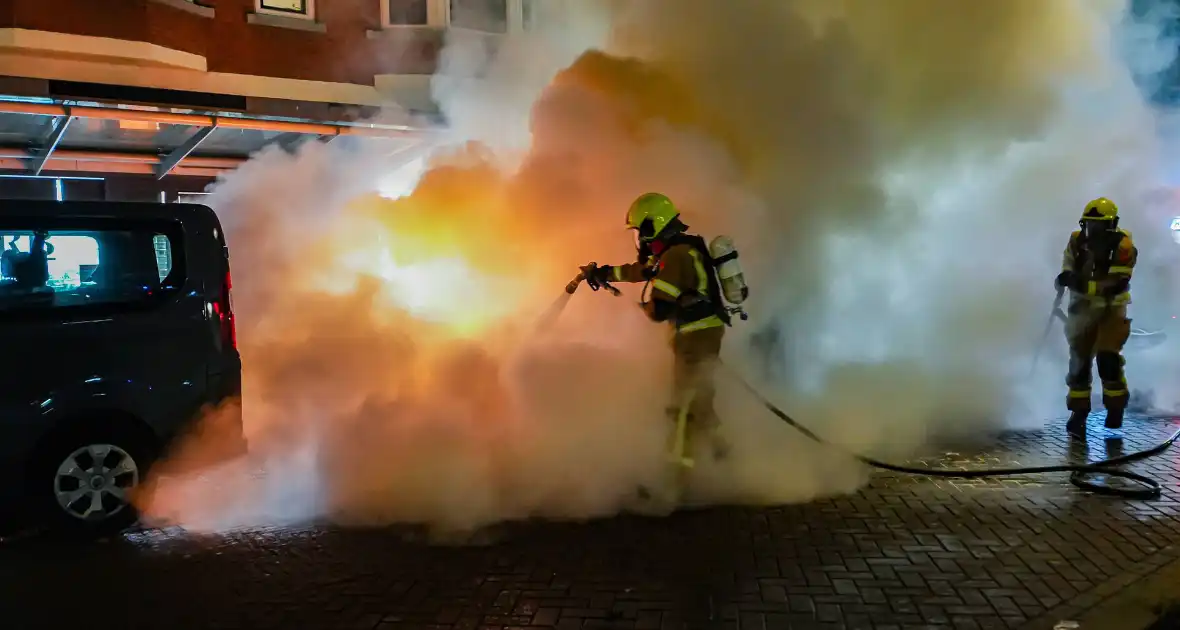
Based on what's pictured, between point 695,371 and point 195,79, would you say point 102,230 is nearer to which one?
point 695,371

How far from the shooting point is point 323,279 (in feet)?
27.8

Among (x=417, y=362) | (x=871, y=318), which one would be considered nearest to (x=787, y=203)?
(x=871, y=318)

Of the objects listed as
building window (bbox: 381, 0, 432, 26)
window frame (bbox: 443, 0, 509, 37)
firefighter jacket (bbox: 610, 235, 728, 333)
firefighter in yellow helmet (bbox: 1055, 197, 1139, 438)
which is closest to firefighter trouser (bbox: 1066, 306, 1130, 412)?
firefighter in yellow helmet (bbox: 1055, 197, 1139, 438)

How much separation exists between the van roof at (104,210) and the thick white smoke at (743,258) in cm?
157

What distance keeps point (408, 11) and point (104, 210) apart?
867cm

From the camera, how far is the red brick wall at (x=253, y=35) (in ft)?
32.3

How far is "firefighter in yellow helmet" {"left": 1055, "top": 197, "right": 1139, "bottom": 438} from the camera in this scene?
6934 mm

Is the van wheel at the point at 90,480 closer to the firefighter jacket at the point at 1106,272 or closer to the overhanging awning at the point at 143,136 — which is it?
the overhanging awning at the point at 143,136

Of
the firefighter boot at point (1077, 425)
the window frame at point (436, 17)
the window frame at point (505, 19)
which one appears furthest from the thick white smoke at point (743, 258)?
the window frame at point (436, 17)

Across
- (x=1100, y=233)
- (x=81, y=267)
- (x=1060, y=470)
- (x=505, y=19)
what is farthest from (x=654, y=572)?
(x=505, y=19)

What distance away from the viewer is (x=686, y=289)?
17.5 feet

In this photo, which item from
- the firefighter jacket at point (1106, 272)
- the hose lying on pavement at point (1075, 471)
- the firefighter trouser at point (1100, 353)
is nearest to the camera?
the hose lying on pavement at point (1075, 471)

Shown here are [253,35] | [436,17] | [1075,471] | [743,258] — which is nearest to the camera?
[1075,471]

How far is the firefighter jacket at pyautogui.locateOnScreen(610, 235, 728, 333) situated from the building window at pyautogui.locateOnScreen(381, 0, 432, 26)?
8.68 m
